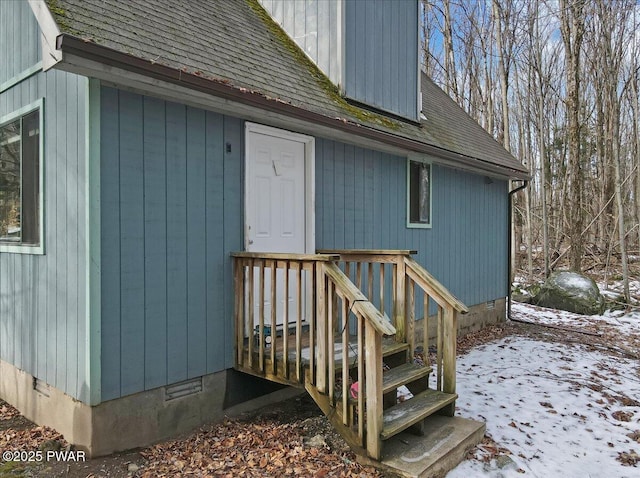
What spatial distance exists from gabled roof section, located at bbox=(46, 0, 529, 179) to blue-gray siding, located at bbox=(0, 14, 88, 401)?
49 cm

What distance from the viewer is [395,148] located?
20.5 feet

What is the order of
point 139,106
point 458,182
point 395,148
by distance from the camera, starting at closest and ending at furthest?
point 139,106 < point 395,148 < point 458,182

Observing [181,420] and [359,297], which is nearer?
[359,297]

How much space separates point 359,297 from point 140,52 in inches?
97.3

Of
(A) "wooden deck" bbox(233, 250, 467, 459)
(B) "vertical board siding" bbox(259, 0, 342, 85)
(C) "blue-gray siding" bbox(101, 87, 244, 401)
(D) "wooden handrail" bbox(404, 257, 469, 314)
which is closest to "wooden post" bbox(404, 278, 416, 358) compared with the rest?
(A) "wooden deck" bbox(233, 250, 467, 459)

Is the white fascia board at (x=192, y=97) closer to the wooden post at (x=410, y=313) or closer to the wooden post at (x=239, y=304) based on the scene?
the wooden post at (x=239, y=304)

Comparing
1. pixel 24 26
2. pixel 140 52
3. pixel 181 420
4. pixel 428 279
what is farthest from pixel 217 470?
pixel 24 26

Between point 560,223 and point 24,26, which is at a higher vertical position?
point 24,26

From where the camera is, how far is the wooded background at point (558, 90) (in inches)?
478

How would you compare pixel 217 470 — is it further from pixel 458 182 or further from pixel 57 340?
pixel 458 182

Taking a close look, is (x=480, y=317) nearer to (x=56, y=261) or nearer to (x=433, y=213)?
(x=433, y=213)

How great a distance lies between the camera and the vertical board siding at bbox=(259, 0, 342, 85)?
6.09 m

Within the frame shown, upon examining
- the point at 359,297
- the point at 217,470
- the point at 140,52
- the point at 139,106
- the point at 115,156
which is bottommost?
the point at 217,470

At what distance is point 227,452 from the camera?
11.8 feet
